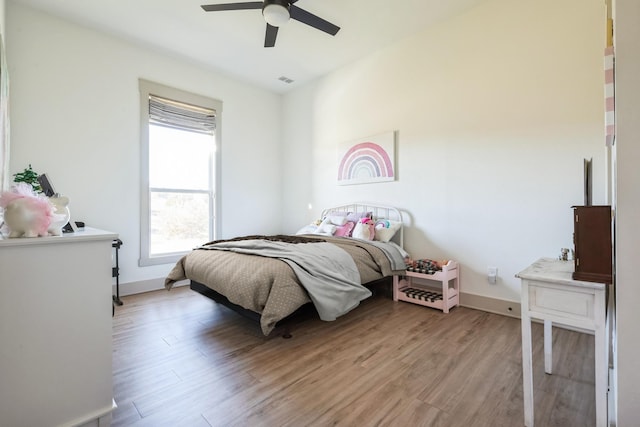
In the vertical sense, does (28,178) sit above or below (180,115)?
below

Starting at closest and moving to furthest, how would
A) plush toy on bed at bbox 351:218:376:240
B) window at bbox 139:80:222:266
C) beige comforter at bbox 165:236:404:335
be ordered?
beige comforter at bbox 165:236:404:335
plush toy on bed at bbox 351:218:376:240
window at bbox 139:80:222:266

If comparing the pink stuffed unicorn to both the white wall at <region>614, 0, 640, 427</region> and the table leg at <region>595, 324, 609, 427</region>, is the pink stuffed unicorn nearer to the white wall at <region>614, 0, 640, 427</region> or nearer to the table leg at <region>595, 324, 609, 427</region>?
the white wall at <region>614, 0, 640, 427</region>

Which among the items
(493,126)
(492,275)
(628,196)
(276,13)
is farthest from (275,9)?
(492,275)

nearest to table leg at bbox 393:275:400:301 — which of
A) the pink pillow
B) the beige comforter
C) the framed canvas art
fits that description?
the beige comforter

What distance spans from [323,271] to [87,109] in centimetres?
330

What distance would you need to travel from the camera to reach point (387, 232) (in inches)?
131

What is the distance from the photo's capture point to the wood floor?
140cm

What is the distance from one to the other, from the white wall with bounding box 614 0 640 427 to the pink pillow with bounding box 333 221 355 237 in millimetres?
Answer: 2667

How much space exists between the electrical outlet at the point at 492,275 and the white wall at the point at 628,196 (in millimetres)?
1984

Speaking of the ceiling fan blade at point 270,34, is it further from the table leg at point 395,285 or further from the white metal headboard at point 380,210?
the table leg at point 395,285

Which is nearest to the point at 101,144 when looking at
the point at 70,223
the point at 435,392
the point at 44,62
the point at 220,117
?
the point at 44,62

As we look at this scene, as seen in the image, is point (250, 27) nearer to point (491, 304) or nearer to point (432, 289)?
point (432, 289)

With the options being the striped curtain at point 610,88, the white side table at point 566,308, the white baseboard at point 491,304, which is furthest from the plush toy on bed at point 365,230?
the striped curtain at point 610,88

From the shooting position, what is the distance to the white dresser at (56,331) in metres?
1.07
